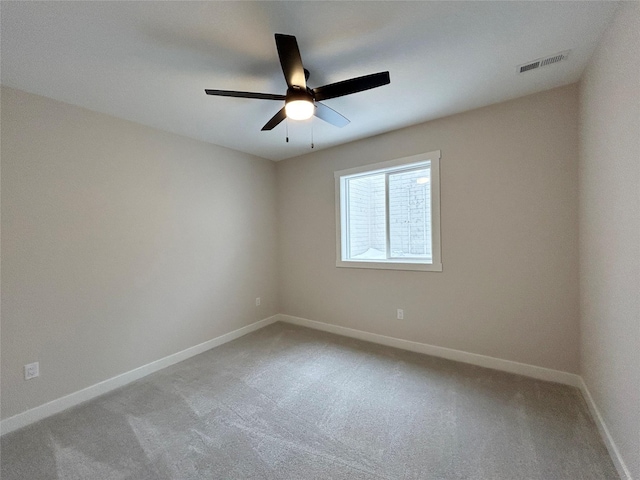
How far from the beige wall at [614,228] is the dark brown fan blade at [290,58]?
1.65m

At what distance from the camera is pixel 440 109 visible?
259 centimetres

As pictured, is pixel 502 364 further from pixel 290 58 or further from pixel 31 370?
pixel 31 370

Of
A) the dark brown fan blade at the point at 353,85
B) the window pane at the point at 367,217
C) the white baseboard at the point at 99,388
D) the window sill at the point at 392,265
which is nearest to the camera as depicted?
the dark brown fan blade at the point at 353,85

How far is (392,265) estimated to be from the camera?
317 centimetres

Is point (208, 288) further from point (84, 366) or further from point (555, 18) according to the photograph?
point (555, 18)

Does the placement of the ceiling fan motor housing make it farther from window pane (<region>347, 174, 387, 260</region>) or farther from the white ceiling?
window pane (<region>347, 174, 387, 260</region>)

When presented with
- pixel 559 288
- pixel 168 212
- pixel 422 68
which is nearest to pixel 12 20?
pixel 168 212

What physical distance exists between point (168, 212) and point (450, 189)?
3085 mm

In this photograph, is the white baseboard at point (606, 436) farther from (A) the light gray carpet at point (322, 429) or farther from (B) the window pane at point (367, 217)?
(B) the window pane at point (367, 217)

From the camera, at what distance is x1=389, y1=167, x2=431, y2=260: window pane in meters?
3.05

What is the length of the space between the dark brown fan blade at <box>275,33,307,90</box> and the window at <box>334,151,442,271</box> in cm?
→ 182

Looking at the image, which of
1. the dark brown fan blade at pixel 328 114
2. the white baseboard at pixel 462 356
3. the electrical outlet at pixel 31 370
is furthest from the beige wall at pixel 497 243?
the electrical outlet at pixel 31 370

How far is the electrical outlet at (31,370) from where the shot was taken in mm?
2005

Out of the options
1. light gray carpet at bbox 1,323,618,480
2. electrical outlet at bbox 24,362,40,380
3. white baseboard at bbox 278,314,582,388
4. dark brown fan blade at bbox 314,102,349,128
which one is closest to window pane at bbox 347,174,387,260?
white baseboard at bbox 278,314,582,388
